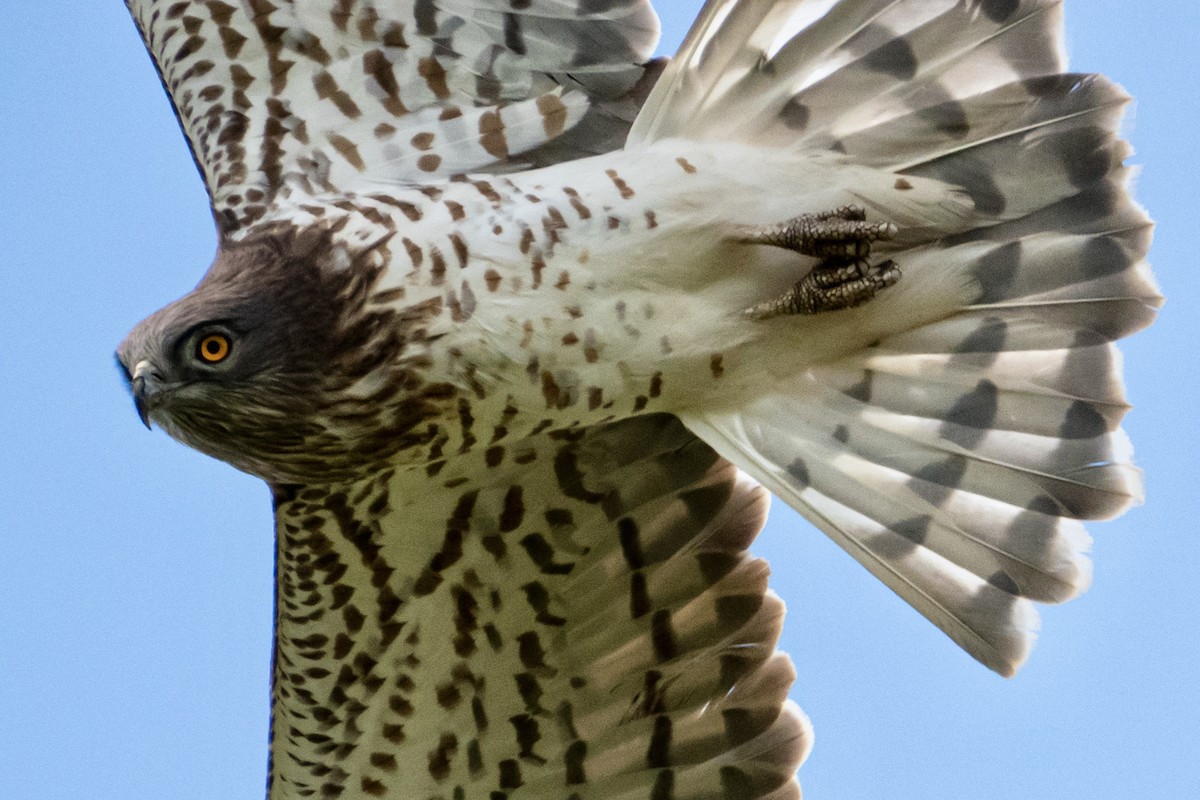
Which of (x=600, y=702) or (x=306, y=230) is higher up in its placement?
(x=306, y=230)

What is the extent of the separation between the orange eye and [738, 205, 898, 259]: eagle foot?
55.7 inches

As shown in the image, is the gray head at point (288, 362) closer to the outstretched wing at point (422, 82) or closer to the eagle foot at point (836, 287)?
the outstretched wing at point (422, 82)

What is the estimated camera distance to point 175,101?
5660 millimetres

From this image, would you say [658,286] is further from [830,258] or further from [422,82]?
[422,82]

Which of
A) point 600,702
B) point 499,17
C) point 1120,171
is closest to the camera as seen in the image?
point 1120,171

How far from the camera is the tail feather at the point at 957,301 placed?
4.98 metres

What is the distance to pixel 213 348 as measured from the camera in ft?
15.9

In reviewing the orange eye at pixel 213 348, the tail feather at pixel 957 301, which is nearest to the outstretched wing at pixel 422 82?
the tail feather at pixel 957 301

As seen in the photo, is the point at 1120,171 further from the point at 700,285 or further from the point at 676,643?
the point at 676,643

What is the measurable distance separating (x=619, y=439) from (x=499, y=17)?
1333 millimetres

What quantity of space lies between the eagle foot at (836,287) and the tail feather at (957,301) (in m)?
0.08

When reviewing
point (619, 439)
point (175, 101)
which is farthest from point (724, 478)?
point (175, 101)

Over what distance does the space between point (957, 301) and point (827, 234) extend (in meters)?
0.43

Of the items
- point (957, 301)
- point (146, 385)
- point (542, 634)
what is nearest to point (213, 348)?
point (146, 385)
